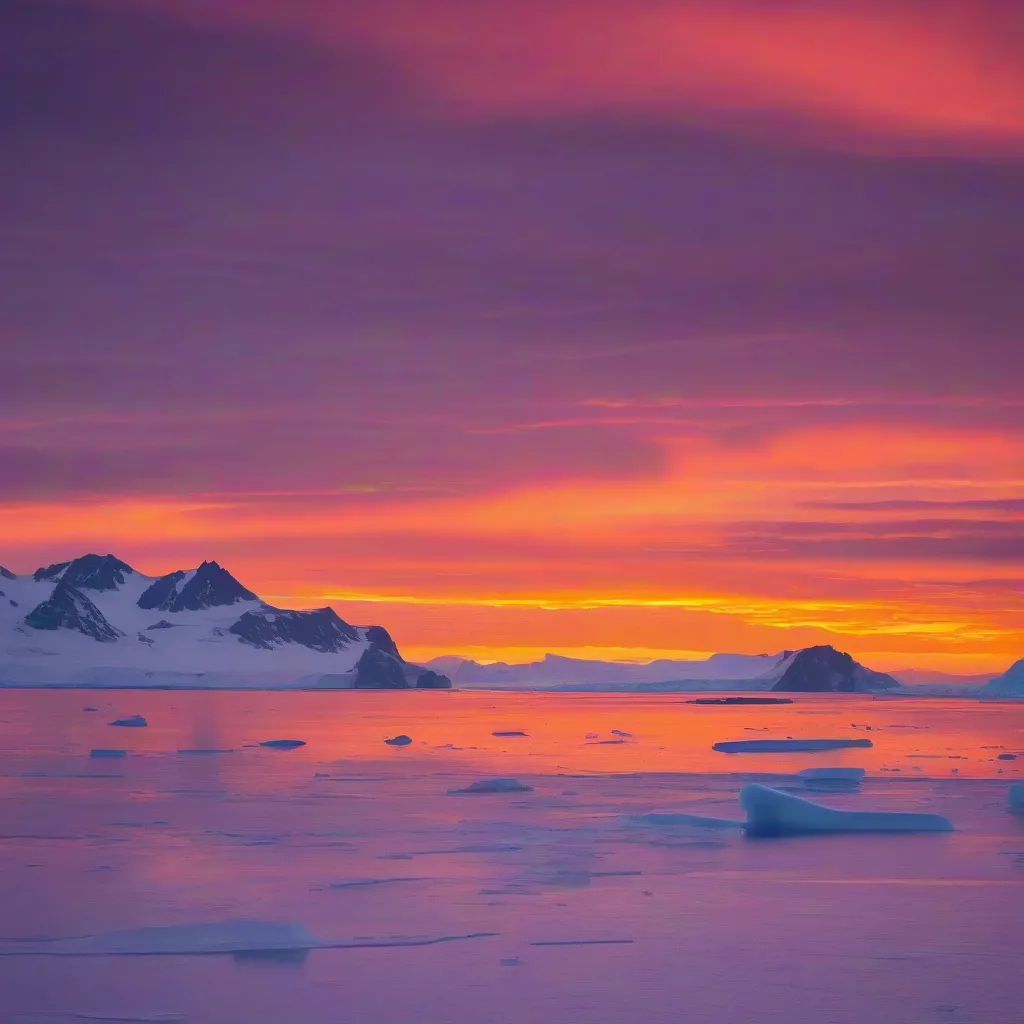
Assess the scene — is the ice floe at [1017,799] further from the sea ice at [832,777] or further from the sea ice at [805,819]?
the sea ice at [832,777]

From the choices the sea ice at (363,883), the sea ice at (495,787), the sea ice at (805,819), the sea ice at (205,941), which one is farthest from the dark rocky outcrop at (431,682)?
the sea ice at (205,941)

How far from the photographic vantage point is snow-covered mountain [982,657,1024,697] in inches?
5773

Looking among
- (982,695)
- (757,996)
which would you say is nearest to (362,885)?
(757,996)

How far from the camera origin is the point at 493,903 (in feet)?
42.6

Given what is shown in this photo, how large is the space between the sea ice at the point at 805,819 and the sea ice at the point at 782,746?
21.6 m

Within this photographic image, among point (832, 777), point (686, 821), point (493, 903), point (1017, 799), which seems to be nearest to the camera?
point (493, 903)

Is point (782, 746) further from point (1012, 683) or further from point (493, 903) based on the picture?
point (1012, 683)

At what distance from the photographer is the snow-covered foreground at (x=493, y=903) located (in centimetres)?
933

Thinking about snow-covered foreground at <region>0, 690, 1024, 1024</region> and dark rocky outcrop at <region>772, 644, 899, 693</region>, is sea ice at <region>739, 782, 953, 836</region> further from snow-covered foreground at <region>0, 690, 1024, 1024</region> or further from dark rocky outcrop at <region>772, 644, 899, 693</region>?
dark rocky outcrop at <region>772, 644, 899, 693</region>

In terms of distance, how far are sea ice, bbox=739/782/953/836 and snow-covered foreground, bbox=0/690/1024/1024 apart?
316 millimetres

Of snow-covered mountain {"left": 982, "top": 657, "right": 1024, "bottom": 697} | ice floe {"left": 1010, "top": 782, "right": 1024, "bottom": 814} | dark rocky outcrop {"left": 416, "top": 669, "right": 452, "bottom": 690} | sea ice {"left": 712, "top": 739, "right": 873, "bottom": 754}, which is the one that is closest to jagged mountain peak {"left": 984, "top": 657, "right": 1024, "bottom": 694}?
snow-covered mountain {"left": 982, "top": 657, "right": 1024, "bottom": 697}

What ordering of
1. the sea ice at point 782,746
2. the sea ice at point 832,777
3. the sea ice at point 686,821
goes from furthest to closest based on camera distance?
the sea ice at point 782,746 < the sea ice at point 832,777 < the sea ice at point 686,821

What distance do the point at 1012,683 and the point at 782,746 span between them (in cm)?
11551

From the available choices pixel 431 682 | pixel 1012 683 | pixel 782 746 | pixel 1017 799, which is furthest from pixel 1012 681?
pixel 1017 799
